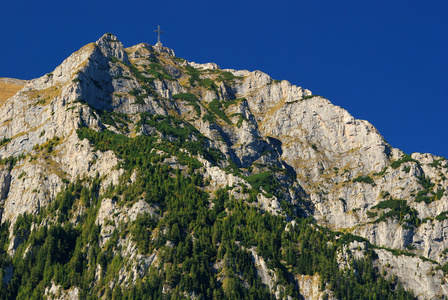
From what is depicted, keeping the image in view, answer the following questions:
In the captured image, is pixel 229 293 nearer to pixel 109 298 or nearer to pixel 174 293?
pixel 174 293

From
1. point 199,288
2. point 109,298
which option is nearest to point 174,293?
point 199,288

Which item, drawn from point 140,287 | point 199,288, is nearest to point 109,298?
point 140,287

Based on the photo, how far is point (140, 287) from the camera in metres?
198

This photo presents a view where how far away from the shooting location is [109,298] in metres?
200

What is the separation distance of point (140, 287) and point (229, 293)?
101 feet

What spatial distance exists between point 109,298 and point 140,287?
463 inches

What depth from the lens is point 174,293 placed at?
19688cm

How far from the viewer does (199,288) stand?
654 ft

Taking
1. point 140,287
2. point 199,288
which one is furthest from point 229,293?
point 140,287

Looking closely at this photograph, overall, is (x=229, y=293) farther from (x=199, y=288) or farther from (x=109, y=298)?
(x=109, y=298)

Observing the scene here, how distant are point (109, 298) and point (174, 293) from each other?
23.0 m

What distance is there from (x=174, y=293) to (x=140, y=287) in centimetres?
1200

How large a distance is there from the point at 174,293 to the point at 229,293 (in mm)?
18923
